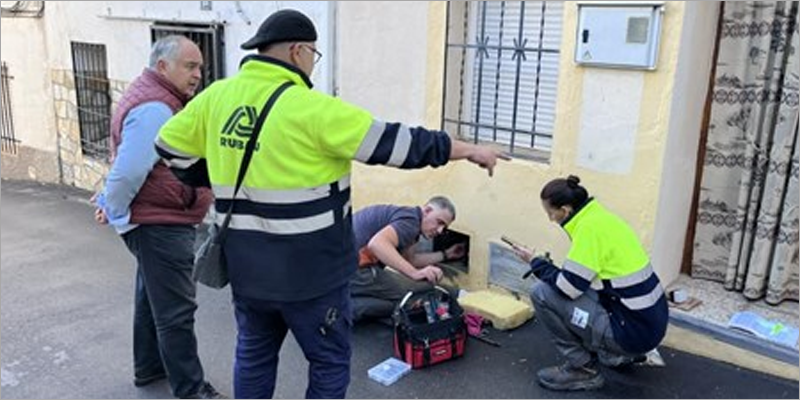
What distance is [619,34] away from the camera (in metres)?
3.47

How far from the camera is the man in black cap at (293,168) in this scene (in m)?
2.17

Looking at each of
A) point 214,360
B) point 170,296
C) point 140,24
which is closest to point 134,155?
point 170,296

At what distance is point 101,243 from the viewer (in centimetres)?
566

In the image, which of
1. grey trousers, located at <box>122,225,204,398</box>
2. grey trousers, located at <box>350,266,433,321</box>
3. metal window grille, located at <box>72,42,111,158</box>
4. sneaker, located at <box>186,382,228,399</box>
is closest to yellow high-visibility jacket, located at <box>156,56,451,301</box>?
grey trousers, located at <box>122,225,204,398</box>

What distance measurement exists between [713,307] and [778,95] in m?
1.16

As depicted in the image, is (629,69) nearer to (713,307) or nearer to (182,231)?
(713,307)

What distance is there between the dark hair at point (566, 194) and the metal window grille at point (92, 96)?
5.45 m

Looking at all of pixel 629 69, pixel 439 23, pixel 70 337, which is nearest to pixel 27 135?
pixel 70 337

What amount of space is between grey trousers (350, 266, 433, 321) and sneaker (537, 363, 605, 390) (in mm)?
959

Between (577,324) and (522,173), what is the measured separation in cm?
107

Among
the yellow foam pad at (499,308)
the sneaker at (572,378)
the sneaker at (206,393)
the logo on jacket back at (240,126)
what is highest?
the logo on jacket back at (240,126)

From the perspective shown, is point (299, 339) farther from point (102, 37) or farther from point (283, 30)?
point (102, 37)

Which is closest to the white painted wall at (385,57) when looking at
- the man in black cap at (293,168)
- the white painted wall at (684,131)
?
the white painted wall at (684,131)

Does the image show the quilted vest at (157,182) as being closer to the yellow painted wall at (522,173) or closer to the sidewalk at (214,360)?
the sidewalk at (214,360)
